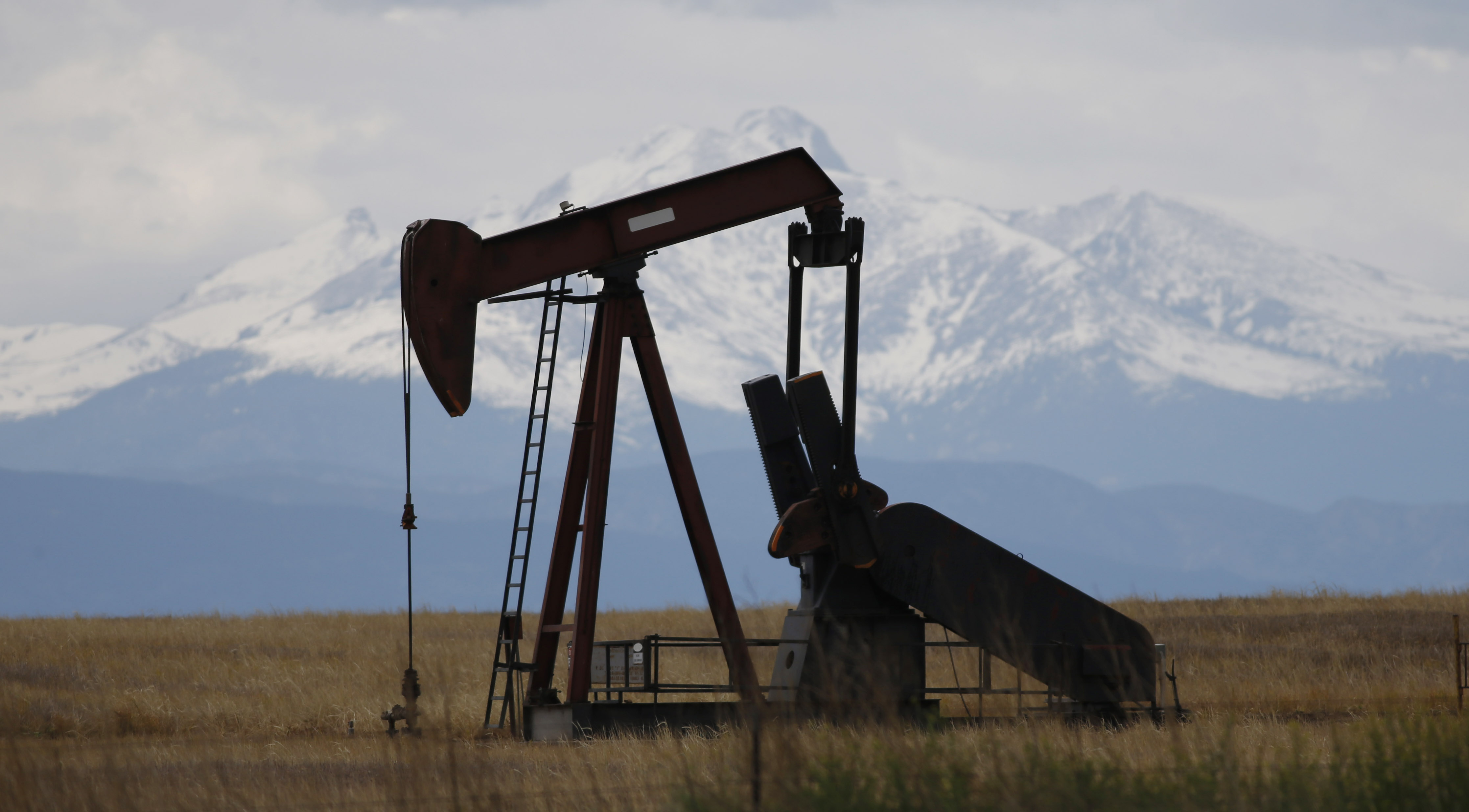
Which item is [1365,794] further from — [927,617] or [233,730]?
[233,730]

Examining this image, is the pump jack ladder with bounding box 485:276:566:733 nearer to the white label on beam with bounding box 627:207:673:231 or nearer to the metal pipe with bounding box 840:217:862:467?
the white label on beam with bounding box 627:207:673:231

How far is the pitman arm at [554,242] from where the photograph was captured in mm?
10578

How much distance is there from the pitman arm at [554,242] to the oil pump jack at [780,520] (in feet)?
0.04

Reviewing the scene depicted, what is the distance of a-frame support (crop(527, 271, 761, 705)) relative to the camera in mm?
11219

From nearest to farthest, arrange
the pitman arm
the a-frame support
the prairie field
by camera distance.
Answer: the prairie field
the pitman arm
the a-frame support

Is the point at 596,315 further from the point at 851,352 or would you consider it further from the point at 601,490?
the point at 851,352

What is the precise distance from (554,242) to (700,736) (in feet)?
11.9

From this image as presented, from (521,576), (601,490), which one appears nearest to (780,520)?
(601,490)

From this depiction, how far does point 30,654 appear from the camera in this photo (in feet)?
54.1

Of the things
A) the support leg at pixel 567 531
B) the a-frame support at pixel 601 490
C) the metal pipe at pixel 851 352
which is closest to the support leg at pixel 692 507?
the a-frame support at pixel 601 490

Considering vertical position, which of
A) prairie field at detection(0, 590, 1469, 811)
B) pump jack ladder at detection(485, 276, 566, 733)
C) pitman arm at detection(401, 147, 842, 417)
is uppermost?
pitman arm at detection(401, 147, 842, 417)

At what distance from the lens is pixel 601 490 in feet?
37.0

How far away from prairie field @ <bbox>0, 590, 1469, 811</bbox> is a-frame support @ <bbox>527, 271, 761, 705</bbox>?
859mm

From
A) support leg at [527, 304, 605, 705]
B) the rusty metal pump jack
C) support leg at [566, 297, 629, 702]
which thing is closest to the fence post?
the rusty metal pump jack
